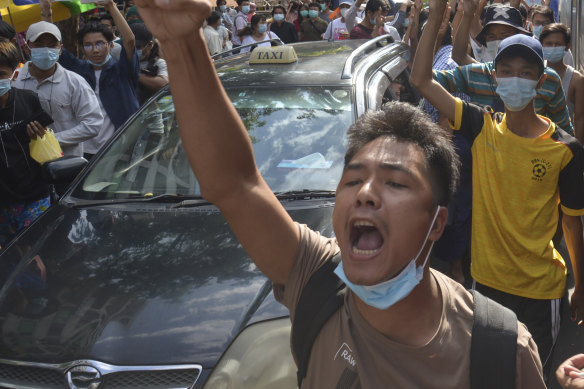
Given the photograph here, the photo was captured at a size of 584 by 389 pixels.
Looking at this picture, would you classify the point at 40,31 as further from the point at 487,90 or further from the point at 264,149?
the point at 487,90

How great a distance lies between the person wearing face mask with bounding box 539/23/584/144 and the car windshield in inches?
88.5

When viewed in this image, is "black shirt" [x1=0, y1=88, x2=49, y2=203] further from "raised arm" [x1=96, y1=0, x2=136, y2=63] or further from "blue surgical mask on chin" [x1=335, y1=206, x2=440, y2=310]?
"blue surgical mask on chin" [x1=335, y1=206, x2=440, y2=310]

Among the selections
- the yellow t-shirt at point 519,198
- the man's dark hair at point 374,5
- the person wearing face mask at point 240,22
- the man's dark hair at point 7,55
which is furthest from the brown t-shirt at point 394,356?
the person wearing face mask at point 240,22

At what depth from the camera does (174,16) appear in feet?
4.42

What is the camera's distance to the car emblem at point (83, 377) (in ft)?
8.34

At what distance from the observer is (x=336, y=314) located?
1.67 metres

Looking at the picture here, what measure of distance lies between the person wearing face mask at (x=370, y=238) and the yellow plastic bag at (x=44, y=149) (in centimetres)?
320

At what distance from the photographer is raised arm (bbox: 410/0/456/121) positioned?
3180 mm

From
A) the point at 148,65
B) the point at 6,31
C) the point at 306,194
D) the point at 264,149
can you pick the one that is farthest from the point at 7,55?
the point at 306,194

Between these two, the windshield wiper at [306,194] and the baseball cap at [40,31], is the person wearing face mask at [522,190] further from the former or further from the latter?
the baseball cap at [40,31]

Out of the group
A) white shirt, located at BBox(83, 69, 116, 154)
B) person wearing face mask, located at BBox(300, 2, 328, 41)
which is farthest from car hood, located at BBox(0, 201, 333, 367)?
person wearing face mask, located at BBox(300, 2, 328, 41)

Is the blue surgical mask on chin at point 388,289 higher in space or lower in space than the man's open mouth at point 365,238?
lower

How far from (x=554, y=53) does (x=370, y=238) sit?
15.0ft

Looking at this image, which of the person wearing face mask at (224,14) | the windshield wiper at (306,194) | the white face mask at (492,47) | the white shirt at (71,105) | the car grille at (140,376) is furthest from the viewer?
the person wearing face mask at (224,14)
